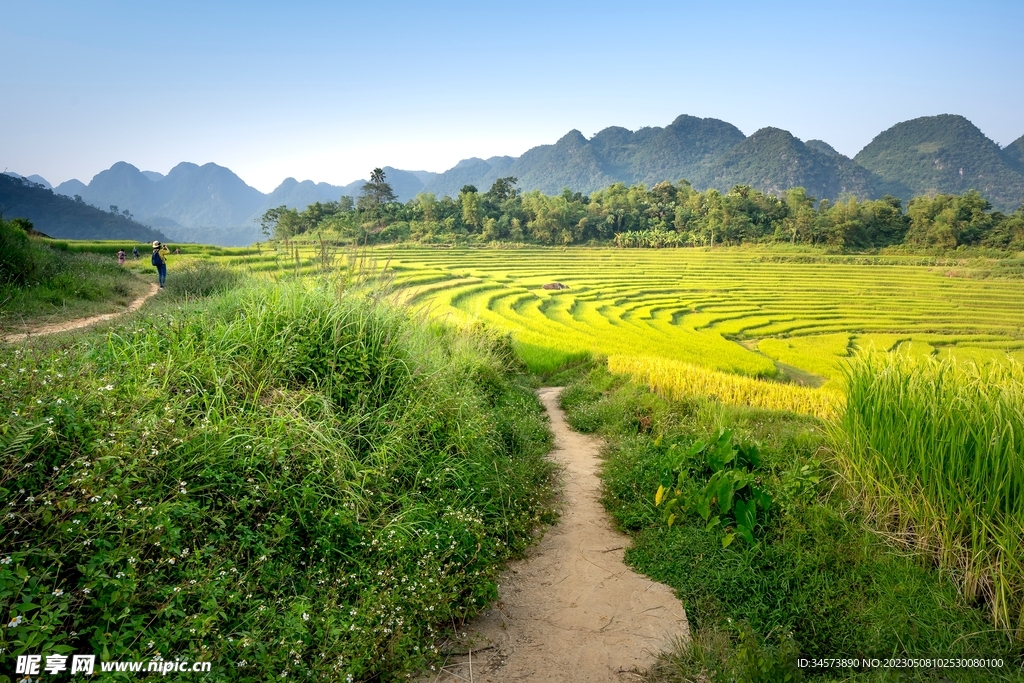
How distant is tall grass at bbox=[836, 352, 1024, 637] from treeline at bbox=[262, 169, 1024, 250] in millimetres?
14477

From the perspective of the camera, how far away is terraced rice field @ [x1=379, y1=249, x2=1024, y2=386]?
1095 cm

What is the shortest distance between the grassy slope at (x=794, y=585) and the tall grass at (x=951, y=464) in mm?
181

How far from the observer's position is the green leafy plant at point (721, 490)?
141 inches

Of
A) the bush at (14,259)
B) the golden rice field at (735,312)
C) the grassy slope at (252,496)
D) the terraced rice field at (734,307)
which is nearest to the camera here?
the grassy slope at (252,496)

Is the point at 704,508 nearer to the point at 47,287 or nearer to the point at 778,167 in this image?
the point at 47,287

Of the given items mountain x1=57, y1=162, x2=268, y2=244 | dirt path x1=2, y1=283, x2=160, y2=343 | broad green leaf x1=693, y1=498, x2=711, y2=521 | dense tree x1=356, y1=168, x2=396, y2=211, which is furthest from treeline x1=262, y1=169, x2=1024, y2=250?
mountain x1=57, y1=162, x2=268, y2=244

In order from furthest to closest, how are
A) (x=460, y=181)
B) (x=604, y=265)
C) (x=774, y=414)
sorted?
(x=460, y=181)
(x=604, y=265)
(x=774, y=414)

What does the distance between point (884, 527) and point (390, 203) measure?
34113mm

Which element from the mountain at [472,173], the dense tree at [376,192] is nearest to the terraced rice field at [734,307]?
the dense tree at [376,192]

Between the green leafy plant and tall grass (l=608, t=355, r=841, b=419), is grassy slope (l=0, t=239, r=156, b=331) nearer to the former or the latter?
the green leafy plant

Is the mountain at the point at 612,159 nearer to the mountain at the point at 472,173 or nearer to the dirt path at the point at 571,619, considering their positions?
the mountain at the point at 472,173

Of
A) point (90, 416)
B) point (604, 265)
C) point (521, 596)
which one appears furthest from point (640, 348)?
point (604, 265)

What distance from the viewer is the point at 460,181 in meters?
123

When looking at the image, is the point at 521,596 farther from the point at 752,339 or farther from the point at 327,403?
the point at 752,339
